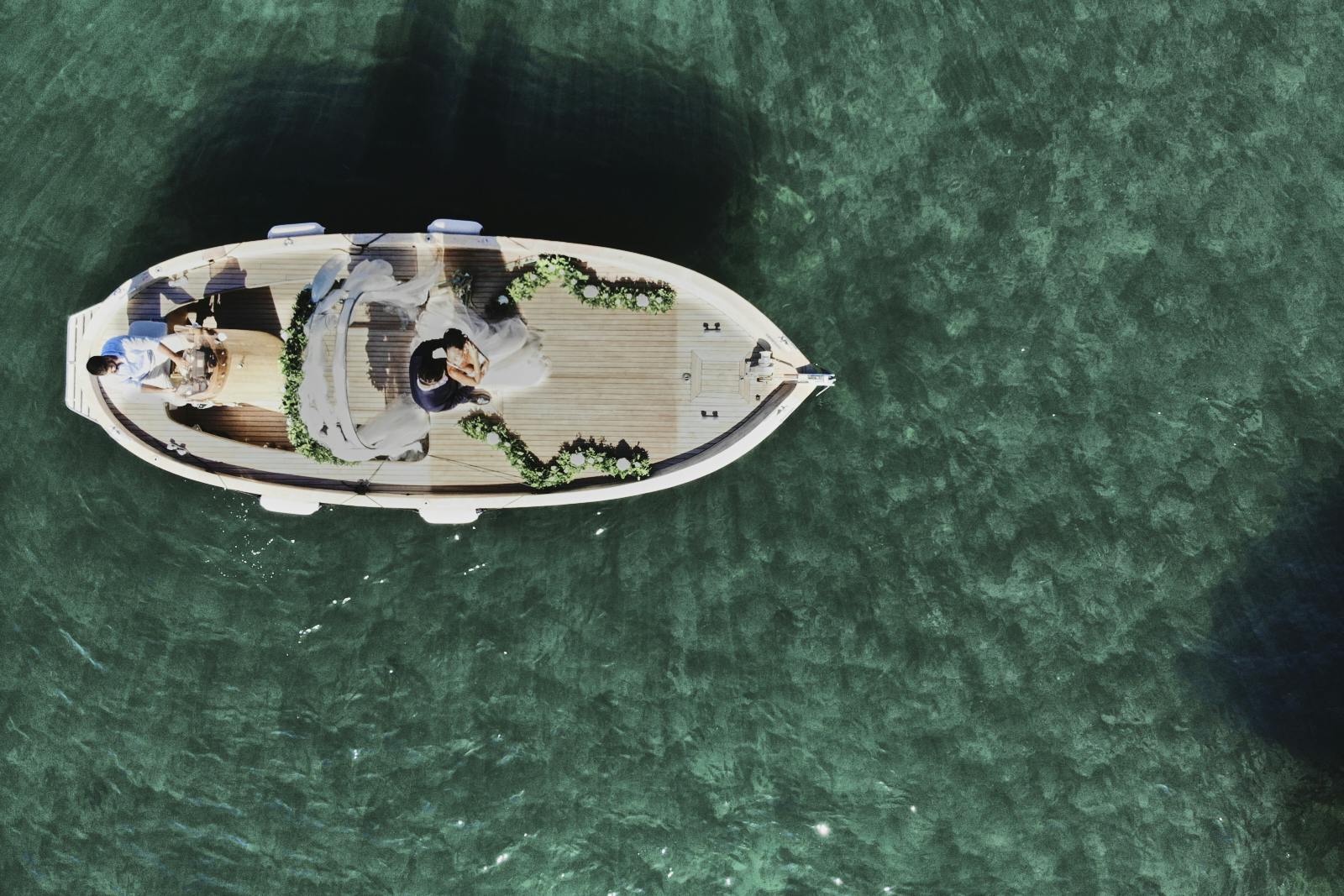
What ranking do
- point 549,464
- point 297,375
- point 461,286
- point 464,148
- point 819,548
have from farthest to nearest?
point 464,148 → point 819,548 → point 549,464 → point 461,286 → point 297,375

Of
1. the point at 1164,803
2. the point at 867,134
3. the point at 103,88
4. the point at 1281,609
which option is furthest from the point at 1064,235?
the point at 103,88

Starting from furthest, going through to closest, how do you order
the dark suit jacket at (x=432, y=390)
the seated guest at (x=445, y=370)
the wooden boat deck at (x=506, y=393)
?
the wooden boat deck at (x=506, y=393) < the dark suit jacket at (x=432, y=390) < the seated guest at (x=445, y=370)

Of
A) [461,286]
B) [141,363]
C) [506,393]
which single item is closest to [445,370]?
[506,393]

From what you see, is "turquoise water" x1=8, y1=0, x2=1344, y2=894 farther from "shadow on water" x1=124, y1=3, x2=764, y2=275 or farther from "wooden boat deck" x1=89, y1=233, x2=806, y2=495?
"wooden boat deck" x1=89, y1=233, x2=806, y2=495

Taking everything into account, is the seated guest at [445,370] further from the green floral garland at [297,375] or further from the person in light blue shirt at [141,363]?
the person in light blue shirt at [141,363]

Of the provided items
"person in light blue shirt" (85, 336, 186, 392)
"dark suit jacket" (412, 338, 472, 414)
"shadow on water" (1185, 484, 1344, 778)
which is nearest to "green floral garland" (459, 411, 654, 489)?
"dark suit jacket" (412, 338, 472, 414)

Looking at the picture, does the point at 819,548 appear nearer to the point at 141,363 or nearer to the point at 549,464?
the point at 549,464

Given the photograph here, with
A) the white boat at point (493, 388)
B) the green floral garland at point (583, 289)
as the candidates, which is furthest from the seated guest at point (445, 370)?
the green floral garland at point (583, 289)
